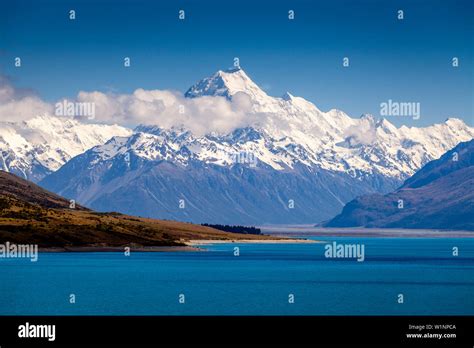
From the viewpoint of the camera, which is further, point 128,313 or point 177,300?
point 177,300

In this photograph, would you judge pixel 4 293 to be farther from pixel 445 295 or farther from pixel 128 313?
pixel 445 295

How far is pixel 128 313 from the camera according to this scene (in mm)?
136125

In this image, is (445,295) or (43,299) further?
(445,295)
